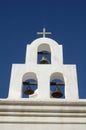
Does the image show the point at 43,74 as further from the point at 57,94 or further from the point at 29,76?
the point at 57,94

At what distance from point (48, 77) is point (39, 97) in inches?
27.0

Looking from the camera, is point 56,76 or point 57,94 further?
point 57,94

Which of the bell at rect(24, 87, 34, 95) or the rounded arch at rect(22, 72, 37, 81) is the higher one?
the rounded arch at rect(22, 72, 37, 81)

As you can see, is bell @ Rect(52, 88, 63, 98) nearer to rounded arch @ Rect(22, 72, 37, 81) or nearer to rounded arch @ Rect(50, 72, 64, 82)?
rounded arch @ Rect(50, 72, 64, 82)

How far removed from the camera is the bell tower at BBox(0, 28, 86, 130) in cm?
807

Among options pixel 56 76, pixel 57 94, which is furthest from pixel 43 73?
pixel 57 94

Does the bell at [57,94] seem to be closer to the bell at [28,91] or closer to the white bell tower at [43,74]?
the white bell tower at [43,74]

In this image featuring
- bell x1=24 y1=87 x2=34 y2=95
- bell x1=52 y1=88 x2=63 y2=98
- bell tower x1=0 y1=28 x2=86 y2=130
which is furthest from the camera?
bell x1=24 y1=87 x2=34 y2=95

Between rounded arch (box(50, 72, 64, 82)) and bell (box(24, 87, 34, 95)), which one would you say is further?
bell (box(24, 87, 34, 95))

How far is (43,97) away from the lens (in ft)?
28.9

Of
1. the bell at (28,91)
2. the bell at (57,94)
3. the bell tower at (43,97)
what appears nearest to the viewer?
the bell tower at (43,97)

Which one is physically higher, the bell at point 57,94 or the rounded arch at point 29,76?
the rounded arch at point 29,76

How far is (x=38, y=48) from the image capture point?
10492mm

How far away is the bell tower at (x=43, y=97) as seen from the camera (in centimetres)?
807
